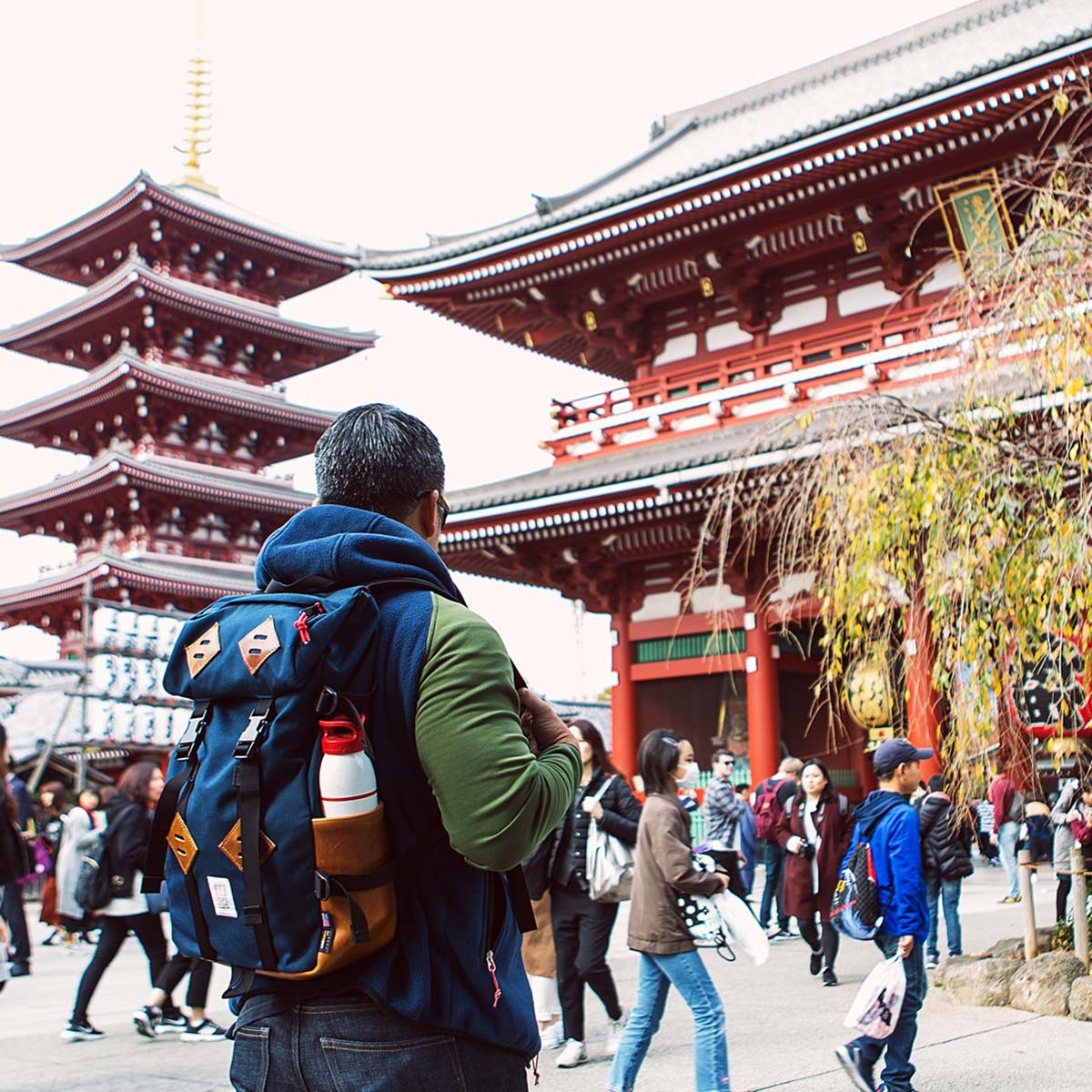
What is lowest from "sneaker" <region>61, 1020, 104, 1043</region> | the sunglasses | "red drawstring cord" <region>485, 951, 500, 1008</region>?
"sneaker" <region>61, 1020, 104, 1043</region>

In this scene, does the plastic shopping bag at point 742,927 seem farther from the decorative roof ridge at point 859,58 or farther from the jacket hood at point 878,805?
the decorative roof ridge at point 859,58

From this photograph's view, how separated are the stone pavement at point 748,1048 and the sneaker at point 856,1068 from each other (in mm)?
456

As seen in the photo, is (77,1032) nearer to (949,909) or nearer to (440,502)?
(949,909)

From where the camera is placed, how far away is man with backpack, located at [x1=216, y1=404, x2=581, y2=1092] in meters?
1.72

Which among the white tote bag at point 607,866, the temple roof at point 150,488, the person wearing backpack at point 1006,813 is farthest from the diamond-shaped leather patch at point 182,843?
the temple roof at point 150,488

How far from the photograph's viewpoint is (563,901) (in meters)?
6.25

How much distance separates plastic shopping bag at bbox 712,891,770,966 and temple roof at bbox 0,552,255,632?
834 inches

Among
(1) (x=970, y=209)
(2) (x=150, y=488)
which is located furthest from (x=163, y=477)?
(1) (x=970, y=209)

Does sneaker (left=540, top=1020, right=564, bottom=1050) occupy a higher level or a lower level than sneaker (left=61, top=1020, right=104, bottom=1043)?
lower

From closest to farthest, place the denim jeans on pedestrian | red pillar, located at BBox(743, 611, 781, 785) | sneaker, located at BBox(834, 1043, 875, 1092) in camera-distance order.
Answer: sneaker, located at BBox(834, 1043, 875, 1092), the denim jeans on pedestrian, red pillar, located at BBox(743, 611, 781, 785)

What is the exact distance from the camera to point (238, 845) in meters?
1.71

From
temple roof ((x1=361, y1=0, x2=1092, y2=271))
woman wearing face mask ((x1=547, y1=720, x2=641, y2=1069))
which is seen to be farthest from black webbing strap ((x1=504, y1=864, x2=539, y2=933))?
temple roof ((x1=361, y1=0, x2=1092, y2=271))

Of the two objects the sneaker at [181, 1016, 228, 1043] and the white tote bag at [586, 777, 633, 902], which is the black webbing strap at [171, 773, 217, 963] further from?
the sneaker at [181, 1016, 228, 1043]

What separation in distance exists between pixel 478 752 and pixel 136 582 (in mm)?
25879
